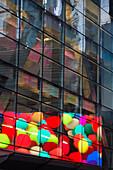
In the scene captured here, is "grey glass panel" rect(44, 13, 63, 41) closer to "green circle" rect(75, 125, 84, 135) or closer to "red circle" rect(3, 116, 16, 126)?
"green circle" rect(75, 125, 84, 135)

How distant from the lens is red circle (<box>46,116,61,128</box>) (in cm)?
2671

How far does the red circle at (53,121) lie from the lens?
2671cm

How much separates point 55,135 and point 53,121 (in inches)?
33.6

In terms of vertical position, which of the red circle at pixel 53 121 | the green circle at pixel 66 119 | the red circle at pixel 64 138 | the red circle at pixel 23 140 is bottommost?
the red circle at pixel 23 140

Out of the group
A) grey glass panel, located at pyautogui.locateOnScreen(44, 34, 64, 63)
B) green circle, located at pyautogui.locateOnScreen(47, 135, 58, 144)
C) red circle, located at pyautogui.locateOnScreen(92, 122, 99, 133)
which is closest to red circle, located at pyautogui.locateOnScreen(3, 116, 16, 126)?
green circle, located at pyautogui.locateOnScreen(47, 135, 58, 144)

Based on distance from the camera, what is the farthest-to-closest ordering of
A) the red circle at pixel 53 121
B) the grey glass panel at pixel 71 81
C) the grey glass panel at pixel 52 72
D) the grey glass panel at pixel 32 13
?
1. the grey glass panel at pixel 71 81
2. the grey glass panel at pixel 52 72
3. the red circle at pixel 53 121
4. the grey glass panel at pixel 32 13

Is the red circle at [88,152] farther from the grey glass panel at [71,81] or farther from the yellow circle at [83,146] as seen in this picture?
the grey glass panel at [71,81]

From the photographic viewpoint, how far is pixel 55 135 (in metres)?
27.0

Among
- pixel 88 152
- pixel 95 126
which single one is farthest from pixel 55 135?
pixel 95 126

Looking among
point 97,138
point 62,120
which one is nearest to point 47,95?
point 62,120

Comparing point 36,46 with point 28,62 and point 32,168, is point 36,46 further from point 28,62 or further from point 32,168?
point 32,168

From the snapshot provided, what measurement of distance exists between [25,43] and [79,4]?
7929 millimetres

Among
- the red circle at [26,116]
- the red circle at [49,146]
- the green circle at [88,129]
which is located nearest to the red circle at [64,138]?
the red circle at [49,146]

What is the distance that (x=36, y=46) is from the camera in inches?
1049
